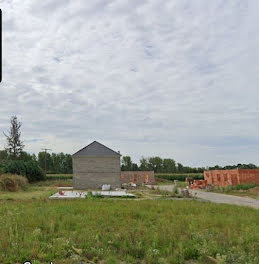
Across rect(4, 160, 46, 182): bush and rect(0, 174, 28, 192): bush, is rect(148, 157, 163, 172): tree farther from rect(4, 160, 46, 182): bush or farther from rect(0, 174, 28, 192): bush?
rect(0, 174, 28, 192): bush

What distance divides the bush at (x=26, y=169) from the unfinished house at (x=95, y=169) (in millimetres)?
9425

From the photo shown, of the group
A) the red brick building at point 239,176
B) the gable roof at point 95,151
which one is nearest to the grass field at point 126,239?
the gable roof at point 95,151

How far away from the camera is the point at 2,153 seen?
185 ft

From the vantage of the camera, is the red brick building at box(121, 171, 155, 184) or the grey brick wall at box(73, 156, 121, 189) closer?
the grey brick wall at box(73, 156, 121, 189)

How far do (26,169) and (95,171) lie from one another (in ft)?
38.5

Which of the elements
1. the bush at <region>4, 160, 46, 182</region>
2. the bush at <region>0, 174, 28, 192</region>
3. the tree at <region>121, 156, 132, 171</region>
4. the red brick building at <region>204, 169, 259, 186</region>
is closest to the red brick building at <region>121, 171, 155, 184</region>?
the bush at <region>4, 160, 46, 182</region>

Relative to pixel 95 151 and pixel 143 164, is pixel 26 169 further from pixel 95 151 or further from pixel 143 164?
pixel 143 164

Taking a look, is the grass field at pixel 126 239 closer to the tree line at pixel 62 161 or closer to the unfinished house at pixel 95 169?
the unfinished house at pixel 95 169

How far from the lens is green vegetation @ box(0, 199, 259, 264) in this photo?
5.78 m

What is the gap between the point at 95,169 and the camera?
94.3ft

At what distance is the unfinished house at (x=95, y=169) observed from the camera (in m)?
28.6

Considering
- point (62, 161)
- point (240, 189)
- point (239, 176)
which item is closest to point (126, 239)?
point (240, 189)

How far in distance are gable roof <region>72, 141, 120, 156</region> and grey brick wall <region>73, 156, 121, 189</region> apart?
0.34 meters

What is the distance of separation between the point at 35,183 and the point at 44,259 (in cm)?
3346
